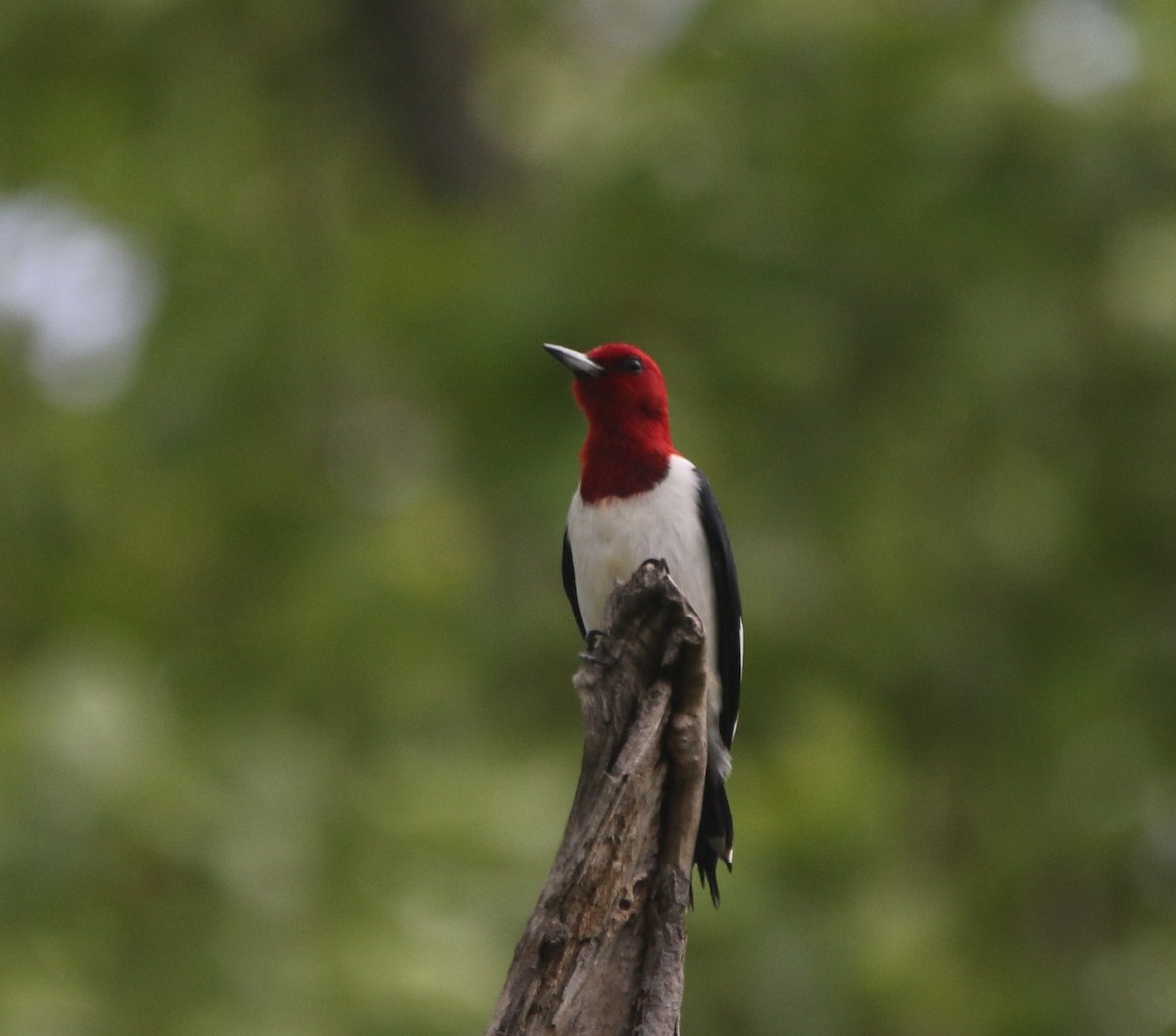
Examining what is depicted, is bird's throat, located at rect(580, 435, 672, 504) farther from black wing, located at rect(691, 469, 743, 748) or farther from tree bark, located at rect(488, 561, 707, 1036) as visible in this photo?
tree bark, located at rect(488, 561, 707, 1036)

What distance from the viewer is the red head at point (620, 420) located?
4.97m

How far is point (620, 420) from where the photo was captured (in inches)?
199

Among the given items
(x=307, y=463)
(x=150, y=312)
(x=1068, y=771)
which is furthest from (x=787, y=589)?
(x=150, y=312)

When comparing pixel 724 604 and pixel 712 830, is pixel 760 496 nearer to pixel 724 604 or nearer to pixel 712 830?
pixel 724 604

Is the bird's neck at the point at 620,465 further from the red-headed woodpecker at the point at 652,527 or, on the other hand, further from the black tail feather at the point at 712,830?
the black tail feather at the point at 712,830

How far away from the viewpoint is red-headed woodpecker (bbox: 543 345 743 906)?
4.76 metres

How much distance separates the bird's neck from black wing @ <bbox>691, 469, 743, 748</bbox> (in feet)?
0.52

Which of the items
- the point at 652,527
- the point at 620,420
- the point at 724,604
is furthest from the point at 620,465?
the point at 724,604

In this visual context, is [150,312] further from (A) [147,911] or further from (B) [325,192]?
(A) [147,911]

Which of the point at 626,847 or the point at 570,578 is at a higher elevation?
the point at 570,578

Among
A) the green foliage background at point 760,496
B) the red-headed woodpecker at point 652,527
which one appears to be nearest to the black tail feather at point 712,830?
the red-headed woodpecker at point 652,527

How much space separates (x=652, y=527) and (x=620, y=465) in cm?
29

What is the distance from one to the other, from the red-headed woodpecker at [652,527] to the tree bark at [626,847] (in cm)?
104

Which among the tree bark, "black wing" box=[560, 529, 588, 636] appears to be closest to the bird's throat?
"black wing" box=[560, 529, 588, 636]
